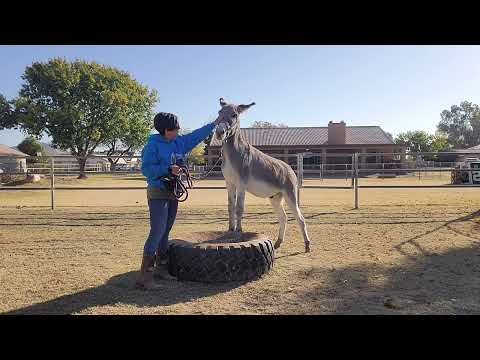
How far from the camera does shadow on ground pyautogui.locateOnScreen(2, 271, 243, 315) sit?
11.6 ft

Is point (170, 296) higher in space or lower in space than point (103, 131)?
lower

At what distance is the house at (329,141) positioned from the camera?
1548 inches

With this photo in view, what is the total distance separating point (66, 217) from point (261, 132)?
35.9m

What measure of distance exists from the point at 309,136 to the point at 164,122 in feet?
134

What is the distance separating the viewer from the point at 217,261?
4.15 m

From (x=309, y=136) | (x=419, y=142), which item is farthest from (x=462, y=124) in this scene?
(x=309, y=136)

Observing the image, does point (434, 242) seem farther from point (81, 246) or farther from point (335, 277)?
point (81, 246)

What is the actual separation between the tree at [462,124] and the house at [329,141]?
225 ft

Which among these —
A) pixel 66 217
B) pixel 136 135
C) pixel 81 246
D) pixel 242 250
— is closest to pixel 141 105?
pixel 136 135

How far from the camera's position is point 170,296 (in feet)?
12.6

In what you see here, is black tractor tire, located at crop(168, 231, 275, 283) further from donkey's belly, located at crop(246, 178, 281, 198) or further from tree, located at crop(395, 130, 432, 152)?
tree, located at crop(395, 130, 432, 152)

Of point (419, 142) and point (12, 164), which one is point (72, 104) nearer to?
point (12, 164)

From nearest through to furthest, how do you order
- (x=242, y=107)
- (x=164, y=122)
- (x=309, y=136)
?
1. (x=164, y=122)
2. (x=242, y=107)
3. (x=309, y=136)

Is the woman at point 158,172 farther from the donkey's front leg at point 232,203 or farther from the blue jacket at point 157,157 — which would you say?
the donkey's front leg at point 232,203
